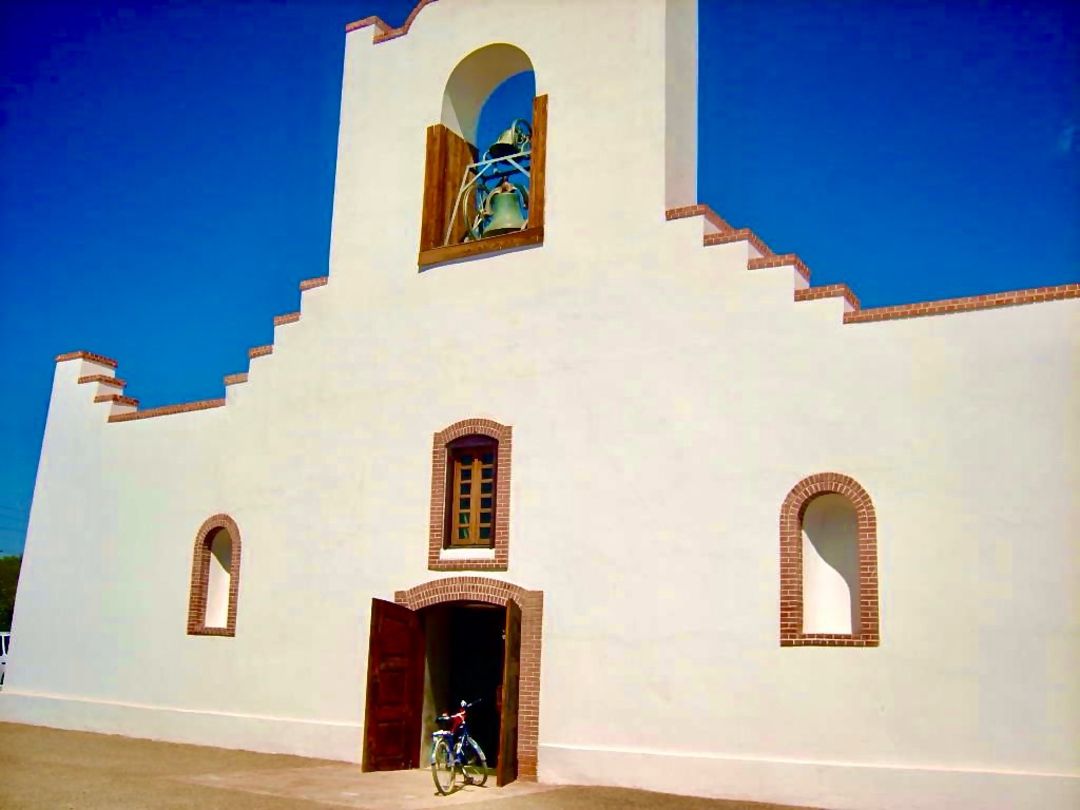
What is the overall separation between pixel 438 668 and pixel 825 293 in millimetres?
7060

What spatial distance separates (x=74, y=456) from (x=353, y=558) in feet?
22.7

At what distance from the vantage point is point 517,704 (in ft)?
45.6

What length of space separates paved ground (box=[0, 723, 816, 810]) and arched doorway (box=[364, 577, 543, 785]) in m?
0.40

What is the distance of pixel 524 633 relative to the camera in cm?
1412

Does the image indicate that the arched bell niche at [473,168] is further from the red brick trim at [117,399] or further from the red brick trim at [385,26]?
the red brick trim at [117,399]

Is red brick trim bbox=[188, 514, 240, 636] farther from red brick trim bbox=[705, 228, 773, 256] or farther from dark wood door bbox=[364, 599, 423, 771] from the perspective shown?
red brick trim bbox=[705, 228, 773, 256]

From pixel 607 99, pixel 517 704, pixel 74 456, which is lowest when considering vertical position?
pixel 517 704

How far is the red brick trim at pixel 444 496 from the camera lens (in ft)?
48.0

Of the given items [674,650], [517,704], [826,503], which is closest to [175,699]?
[517,704]

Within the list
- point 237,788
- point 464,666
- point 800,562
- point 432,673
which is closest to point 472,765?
point 432,673

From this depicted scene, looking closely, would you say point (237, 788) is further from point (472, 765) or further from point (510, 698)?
point (510, 698)

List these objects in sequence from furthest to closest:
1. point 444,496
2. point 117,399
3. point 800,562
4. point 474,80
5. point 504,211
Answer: point 117,399
point 474,80
point 504,211
point 444,496
point 800,562

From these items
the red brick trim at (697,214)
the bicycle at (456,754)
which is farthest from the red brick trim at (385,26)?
the bicycle at (456,754)

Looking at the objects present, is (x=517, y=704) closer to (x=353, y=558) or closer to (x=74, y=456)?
(x=353, y=558)
